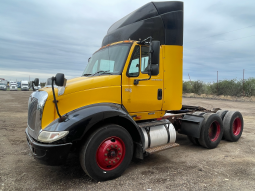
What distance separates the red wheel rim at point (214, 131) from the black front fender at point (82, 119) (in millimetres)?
3520

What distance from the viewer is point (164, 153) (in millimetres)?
5383

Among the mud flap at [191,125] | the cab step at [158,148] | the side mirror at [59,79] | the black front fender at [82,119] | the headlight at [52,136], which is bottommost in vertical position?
the cab step at [158,148]

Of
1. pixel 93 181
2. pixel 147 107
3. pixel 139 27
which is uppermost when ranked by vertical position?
pixel 139 27

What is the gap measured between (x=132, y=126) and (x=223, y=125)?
394 centimetres

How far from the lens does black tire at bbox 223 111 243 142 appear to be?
6442 mm

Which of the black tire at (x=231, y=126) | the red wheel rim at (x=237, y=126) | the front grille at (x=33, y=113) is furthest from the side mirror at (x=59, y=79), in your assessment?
the red wheel rim at (x=237, y=126)

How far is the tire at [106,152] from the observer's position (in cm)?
350

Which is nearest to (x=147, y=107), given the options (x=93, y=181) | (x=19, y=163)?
(x=93, y=181)

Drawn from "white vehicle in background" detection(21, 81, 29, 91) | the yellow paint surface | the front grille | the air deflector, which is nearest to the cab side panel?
the air deflector

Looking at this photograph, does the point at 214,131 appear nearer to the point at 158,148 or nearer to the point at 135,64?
the point at 158,148

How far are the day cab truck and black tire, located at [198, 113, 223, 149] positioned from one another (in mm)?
28

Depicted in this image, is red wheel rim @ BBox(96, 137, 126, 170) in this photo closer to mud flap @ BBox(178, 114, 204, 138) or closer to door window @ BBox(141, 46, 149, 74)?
door window @ BBox(141, 46, 149, 74)

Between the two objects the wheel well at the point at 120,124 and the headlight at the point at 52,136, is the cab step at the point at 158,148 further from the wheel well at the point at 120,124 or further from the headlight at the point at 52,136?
the headlight at the point at 52,136

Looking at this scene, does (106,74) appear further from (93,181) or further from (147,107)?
(93,181)
